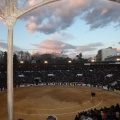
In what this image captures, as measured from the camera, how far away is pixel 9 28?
10.3m

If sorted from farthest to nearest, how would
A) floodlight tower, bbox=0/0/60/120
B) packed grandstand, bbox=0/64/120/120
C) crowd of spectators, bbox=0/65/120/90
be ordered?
crowd of spectators, bbox=0/65/120/90, packed grandstand, bbox=0/64/120/120, floodlight tower, bbox=0/0/60/120

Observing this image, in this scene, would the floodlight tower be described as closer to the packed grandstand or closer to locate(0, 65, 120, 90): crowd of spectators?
the packed grandstand

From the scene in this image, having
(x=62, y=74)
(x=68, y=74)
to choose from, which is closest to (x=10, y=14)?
(x=68, y=74)

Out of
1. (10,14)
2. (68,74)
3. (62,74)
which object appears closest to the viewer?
(10,14)

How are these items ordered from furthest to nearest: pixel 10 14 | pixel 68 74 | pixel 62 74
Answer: pixel 62 74
pixel 68 74
pixel 10 14

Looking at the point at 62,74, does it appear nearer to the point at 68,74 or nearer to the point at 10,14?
the point at 68,74

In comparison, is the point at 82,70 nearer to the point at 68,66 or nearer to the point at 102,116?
the point at 68,66

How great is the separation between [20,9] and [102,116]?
12842 mm

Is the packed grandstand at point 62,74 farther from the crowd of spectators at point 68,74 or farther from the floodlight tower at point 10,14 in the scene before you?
the floodlight tower at point 10,14

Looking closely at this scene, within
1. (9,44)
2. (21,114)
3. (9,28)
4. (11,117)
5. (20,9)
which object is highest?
(20,9)

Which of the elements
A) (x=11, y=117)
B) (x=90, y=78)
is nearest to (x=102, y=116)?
(x=11, y=117)

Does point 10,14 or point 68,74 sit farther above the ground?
point 10,14

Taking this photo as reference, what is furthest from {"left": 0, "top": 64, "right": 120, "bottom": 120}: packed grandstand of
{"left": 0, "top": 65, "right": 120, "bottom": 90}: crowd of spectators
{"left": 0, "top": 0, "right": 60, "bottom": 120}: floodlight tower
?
{"left": 0, "top": 0, "right": 60, "bottom": 120}: floodlight tower

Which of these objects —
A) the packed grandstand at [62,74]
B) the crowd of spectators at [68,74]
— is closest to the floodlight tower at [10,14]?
the packed grandstand at [62,74]
